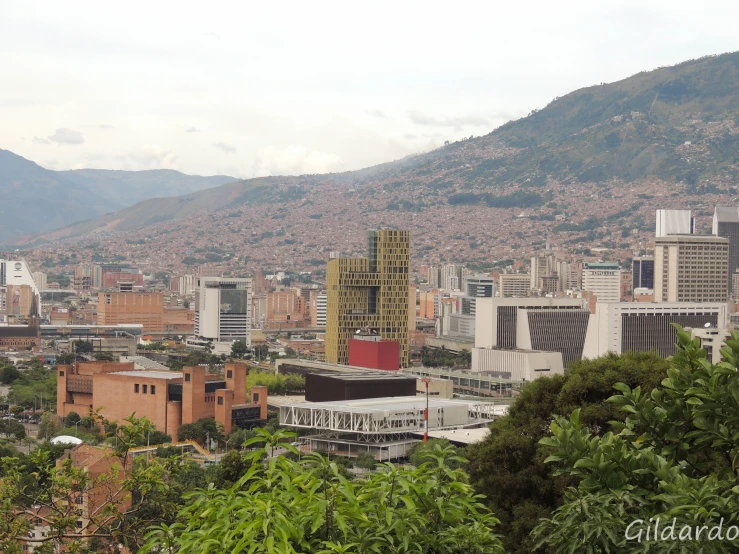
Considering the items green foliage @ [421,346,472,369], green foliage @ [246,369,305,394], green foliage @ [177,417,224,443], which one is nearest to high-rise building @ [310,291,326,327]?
green foliage @ [421,346,472,369]

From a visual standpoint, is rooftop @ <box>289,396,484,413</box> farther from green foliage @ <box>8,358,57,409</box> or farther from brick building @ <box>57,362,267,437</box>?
green foliage @ <box>8,358,57,409</box>

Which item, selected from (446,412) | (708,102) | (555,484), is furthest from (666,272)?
(708,102)

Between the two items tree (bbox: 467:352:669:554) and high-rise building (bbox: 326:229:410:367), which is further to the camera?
high-rise building (bbox: 326:229:410:367)

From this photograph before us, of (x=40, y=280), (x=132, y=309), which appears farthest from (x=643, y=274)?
(x=40, y=280)

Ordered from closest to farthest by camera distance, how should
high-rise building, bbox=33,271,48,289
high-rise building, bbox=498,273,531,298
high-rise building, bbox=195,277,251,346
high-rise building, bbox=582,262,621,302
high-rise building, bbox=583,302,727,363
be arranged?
high-rise building, bbox=583,302,727,363, high-rise building, bbox=195,277,251,346, high-rise building, bbox=582,262,621,302, high-rise building, bbox=498,273,531,298, high-rise building, bbox=33,271,48,289

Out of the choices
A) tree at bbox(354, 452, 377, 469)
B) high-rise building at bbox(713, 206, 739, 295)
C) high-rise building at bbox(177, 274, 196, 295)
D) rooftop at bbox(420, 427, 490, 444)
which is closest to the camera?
tree at bbox(354, 452, 377, 469)

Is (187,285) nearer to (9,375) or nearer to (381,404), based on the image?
(9,375)

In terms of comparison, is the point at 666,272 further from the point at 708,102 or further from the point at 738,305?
the point at 708,102

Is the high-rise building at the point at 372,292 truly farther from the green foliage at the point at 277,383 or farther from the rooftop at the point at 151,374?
the rooftop at the point at 151,374
